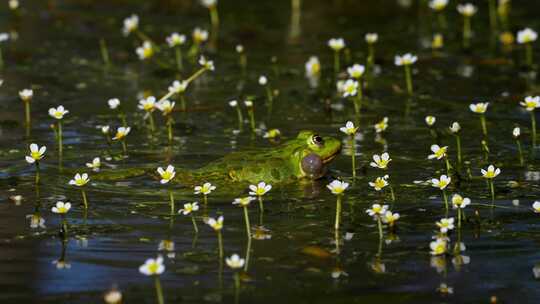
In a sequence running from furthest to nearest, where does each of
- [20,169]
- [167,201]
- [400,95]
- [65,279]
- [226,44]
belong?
[226,44], [400,95], [20,169], [167,201], [65,279]

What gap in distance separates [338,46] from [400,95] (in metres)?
0.78

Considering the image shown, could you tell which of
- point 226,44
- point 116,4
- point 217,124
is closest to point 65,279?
point 217,124

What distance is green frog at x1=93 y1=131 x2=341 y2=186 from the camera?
732 centimetres

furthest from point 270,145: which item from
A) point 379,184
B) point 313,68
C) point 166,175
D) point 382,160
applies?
point 313,68

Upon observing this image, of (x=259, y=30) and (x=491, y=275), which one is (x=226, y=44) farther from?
(x=491, y=275)

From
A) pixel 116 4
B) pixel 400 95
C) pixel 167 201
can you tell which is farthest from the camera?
pixel 116 4

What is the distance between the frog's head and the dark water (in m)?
0.16

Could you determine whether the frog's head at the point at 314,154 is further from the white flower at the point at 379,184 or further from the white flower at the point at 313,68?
the white flower at the point at 313,68

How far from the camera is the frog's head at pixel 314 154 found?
739 cm

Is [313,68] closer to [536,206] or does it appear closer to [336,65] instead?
[336,65]

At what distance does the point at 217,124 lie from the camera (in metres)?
9.20

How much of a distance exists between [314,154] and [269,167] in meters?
0.32

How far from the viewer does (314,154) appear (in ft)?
24.2

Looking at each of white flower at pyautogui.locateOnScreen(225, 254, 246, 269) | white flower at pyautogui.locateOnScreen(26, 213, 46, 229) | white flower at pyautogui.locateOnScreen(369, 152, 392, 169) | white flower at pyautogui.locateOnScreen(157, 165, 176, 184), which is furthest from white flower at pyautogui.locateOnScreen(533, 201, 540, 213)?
white flower at pyautogui.locateOnScreen(26, 213, 46, 229)
